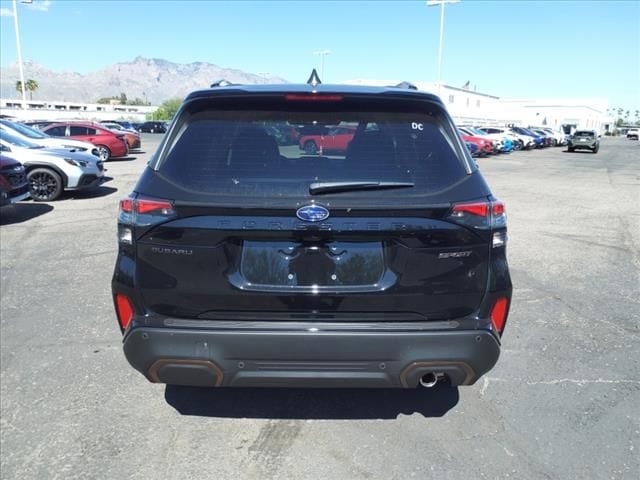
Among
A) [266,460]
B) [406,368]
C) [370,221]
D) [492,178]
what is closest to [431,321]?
[406,368]

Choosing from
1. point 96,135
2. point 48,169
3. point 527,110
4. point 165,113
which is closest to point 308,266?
point 48,169

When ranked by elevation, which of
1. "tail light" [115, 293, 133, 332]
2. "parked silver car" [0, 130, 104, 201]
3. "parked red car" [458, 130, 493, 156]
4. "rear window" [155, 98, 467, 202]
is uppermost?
"rear window" [155, 98, 467, 202]

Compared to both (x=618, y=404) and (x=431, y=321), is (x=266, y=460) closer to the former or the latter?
(x=431, y=321)

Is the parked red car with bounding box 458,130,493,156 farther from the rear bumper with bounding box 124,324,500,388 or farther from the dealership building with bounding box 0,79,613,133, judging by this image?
the dealership building with bounding box 0,79,613,133

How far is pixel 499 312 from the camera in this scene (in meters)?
2.79

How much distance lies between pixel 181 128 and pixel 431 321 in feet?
5.35

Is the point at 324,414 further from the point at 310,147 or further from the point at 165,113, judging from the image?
the point at 165,113

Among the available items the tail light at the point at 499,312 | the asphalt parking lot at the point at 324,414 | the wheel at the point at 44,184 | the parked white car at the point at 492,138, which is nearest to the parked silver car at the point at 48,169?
the wheel at the point at 44,184

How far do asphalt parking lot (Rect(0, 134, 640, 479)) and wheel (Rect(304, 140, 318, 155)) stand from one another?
1651 millimetres

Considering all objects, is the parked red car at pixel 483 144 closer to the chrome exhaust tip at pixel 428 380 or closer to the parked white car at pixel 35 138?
the parked white car at pixel 35 138

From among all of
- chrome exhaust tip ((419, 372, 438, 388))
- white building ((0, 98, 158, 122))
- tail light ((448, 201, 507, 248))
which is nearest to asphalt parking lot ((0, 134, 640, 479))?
chrome exhaust tip ((419, 372, 438, 388))

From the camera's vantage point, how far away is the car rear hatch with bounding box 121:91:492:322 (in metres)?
2.56

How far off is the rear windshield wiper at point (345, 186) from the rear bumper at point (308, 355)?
0.66 meters

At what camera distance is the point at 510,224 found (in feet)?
31.6
